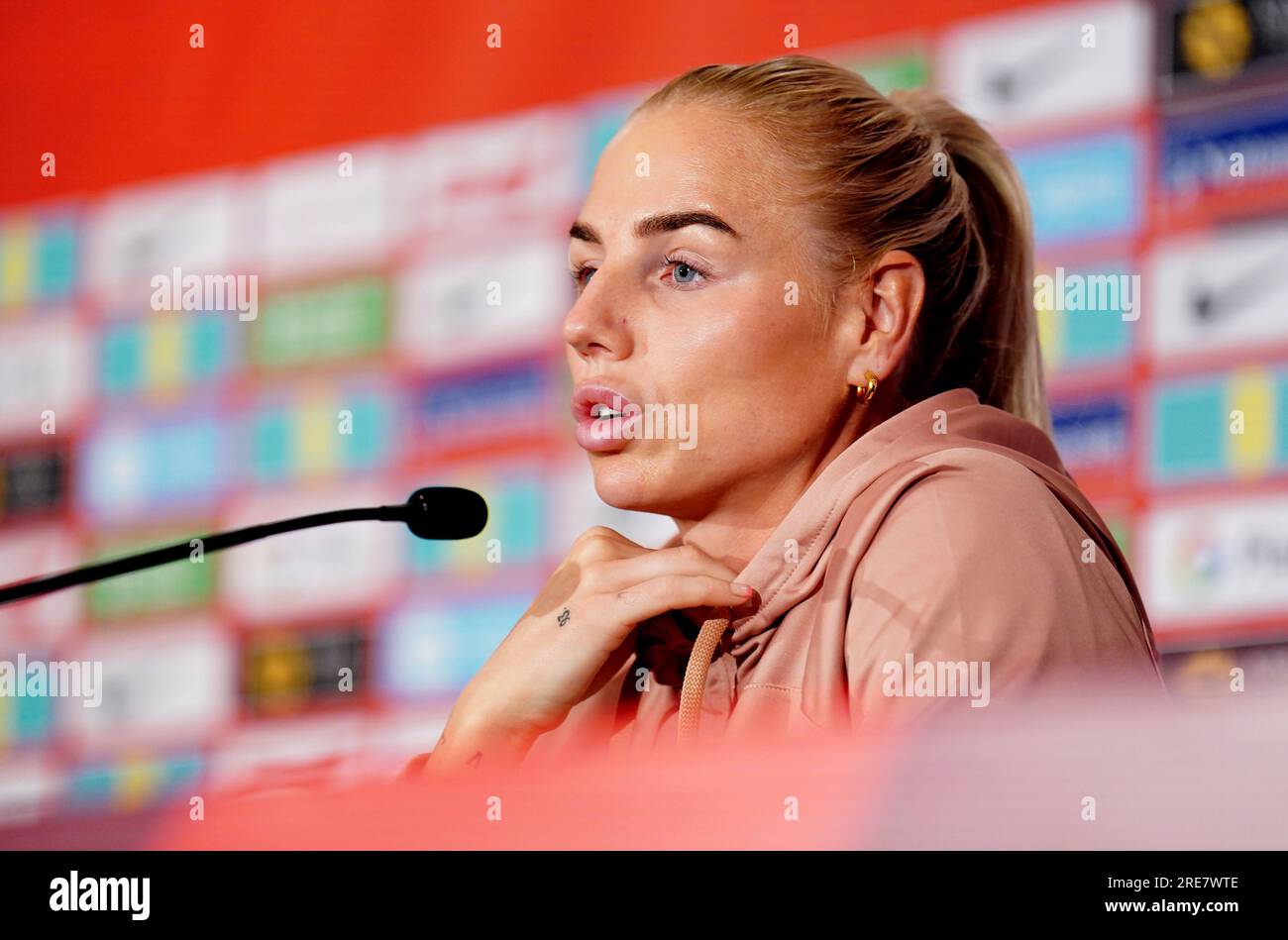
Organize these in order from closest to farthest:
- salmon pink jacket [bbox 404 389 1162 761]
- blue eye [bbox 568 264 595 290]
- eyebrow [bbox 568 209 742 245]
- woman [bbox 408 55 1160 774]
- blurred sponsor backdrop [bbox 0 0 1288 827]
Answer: salmon pink jacket [bbox 404 389 1162 761] < woman [bbox 408 55 1160 774] < eyebrow [bbox 568 209 742 245] < blue eye [bbox 568 264 595 290] < blurred sponsor backdrop [bbox 0 0 1288 827]

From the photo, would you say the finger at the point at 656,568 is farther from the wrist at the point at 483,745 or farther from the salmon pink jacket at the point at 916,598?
the wrist at the point at 483,745

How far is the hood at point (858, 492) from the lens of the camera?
5.19 ft

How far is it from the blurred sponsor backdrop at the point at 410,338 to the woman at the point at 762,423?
1.68 feet

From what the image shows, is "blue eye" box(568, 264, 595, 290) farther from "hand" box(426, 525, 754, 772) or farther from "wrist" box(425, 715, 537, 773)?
"wrist" box(425, 715, 537, 773)

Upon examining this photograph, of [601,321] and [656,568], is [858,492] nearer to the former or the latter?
[656,568]

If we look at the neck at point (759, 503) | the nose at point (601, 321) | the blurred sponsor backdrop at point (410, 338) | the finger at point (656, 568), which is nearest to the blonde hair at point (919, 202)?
the neck at point (759, 503)

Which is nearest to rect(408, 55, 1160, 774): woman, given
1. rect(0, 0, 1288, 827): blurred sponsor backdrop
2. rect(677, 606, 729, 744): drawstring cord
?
rect(677, 606, 729, 744): drawstring cord

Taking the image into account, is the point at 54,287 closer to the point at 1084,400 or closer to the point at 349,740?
the point at 349,740

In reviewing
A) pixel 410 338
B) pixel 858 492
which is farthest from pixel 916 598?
pixel 410 338

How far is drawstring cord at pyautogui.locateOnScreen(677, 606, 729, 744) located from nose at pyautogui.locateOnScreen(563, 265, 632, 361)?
324 millimetres

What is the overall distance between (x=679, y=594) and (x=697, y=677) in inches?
3.6

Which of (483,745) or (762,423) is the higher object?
(762,423)

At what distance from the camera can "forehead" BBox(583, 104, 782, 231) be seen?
5.52 feet

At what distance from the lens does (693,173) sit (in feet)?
5.53
